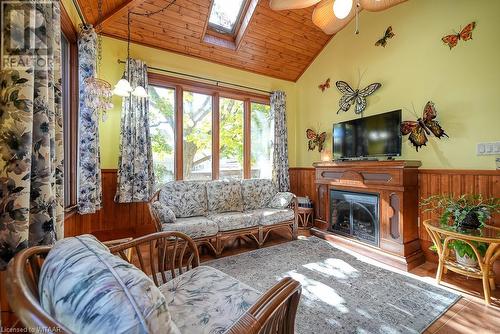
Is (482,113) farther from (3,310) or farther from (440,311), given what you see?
(3,310)

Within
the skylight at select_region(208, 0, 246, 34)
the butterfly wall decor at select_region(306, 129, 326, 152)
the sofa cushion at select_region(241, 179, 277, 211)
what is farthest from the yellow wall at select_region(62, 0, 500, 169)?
the sofa cushion at select_region(241, 179, 277, 211)

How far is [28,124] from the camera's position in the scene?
922 mm

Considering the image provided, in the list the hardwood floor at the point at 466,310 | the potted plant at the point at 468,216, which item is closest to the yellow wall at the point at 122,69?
the potted plant at the point at 468,216

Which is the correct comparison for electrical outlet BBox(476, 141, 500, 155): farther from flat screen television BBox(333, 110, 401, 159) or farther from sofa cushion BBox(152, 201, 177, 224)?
sofa cushion BBox(152, 201, 177, 224)

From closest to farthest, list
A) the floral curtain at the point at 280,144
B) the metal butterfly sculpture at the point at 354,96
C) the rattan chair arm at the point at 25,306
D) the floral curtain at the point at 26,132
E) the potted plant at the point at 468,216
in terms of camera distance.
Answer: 1. the rattan chair arm at the point at 25,306
2. the floral curtain at the point at 26,132
3. the potted plant at the point at 468,216
4. the metal butterfly sculpture at the point at 354,96
5. the floral curtain at the point at 280,144

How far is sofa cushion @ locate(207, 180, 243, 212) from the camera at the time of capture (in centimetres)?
334

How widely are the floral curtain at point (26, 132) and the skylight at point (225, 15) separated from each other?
10.0 feet

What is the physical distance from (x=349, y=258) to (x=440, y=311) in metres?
1.03

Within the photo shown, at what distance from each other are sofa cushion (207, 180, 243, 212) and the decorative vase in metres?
2.51

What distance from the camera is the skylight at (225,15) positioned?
3.58 metres

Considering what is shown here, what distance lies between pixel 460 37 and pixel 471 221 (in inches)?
78.5

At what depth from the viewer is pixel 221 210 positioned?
3.35 meters

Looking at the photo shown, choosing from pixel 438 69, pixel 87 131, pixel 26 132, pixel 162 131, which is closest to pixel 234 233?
pixel 162 131

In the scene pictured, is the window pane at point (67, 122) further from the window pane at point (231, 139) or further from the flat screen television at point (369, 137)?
the flat screen television at point (369, 137)
